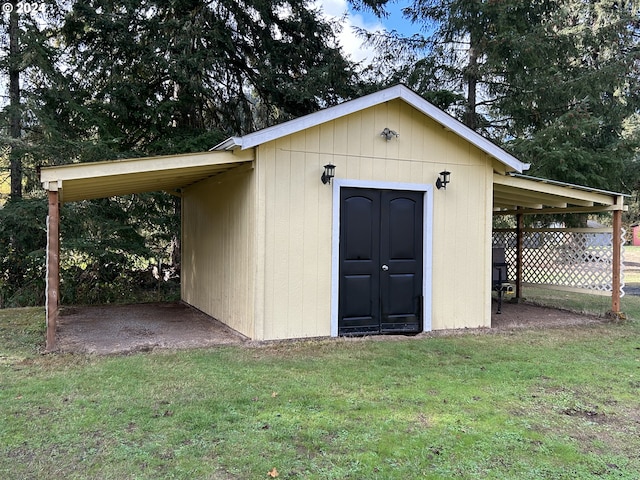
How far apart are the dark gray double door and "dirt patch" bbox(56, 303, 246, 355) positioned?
155cm

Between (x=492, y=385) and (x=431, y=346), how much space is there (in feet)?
4.86

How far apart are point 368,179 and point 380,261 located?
43.3 inches

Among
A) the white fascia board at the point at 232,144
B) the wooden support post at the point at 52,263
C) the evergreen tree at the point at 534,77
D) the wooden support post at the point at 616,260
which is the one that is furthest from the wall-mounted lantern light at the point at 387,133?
the evergreen tree at the point at 534,77

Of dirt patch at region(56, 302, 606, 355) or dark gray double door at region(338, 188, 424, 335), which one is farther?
dark gray double door at region(338, 188, 424, 335)

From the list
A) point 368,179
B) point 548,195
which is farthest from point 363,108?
point 548,195

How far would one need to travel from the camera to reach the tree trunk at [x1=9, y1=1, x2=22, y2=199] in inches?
369

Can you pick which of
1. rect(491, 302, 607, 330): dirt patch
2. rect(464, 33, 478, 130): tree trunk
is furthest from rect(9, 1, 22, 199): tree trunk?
rect(464, 33, 478, 130): tree trunk

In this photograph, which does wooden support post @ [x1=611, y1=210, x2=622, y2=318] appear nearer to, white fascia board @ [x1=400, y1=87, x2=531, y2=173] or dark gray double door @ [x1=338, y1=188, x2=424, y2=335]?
white fascia board @ [x1=400, y1=87, x2=531, y2=173]

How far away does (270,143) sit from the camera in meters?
5.77

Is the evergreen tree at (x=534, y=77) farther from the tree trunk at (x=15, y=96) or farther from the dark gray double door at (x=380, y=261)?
the tree trunk at (x=15, y=96)

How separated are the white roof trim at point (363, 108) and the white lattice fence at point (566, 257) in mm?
2834

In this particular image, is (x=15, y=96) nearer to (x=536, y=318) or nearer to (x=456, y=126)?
(x=456, y=126)

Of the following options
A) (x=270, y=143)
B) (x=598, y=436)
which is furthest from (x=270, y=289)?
(x=598, y=436)

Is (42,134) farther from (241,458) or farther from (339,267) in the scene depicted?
(241,458)
